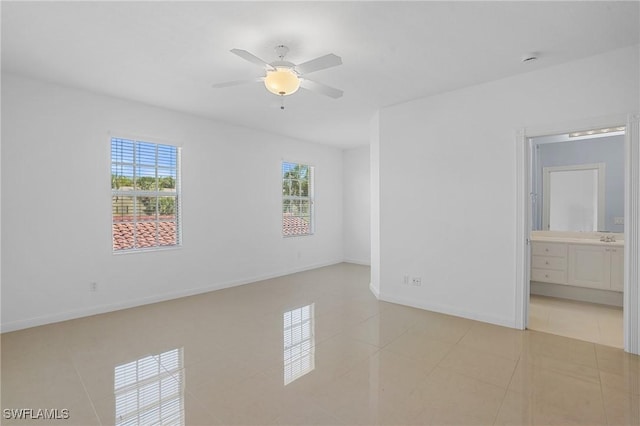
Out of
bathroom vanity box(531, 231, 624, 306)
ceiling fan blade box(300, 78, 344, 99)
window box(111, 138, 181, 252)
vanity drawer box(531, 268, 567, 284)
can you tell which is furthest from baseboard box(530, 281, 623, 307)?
window box(111, 138, 181, 252)

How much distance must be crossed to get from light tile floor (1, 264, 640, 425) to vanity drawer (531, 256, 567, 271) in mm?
1696

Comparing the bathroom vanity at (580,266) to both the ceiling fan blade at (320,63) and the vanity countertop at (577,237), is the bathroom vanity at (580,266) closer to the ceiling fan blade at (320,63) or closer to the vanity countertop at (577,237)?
the vanity countertop at (577,237)

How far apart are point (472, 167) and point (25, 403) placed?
4461mm

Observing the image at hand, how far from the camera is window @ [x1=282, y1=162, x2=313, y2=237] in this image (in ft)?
20.8

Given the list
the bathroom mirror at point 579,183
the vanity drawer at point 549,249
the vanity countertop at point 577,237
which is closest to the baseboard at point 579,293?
the vanity drawer at point 549,249

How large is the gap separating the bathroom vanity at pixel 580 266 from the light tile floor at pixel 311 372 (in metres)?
1.65

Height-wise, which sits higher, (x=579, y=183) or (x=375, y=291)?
(x=579, y=183)

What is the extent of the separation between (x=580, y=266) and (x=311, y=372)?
405 cm

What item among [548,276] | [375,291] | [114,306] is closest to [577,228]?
[548,276]

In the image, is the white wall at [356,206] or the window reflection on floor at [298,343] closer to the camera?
the window reflection on floor at [298,343]

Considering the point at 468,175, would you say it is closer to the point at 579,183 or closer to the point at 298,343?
the point at 579,183

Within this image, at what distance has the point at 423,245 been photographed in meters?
4.07

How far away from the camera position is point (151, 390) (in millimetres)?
2277

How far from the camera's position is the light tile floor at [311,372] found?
2002 millimetres
